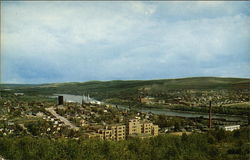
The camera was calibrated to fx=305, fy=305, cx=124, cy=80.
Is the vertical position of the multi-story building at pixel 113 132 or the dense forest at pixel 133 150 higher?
the dense forest at pixel 133 150

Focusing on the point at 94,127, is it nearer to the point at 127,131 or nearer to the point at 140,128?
the point at 127,131

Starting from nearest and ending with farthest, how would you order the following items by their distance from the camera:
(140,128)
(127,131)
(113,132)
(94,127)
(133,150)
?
(133,150)
(113,132)
(127,131)
(140,128)
(94,127)

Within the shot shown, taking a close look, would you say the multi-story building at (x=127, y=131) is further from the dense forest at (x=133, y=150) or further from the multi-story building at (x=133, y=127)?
the dense forest at (x=133, y=150)

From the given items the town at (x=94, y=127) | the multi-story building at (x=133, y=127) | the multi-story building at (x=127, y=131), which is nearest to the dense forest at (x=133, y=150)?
the town at (x=94, y=127)

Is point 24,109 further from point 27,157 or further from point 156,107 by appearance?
point 27,157

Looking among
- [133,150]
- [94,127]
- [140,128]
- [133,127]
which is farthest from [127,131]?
[133,150]

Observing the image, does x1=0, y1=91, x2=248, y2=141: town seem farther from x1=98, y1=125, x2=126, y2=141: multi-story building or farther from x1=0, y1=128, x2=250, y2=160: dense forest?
x1=0, y1=128, x2=250, y2=160: dense forest

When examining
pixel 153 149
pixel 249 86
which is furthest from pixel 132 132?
pixel 249 86

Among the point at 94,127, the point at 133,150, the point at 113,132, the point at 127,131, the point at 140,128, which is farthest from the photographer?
the point at 94,127

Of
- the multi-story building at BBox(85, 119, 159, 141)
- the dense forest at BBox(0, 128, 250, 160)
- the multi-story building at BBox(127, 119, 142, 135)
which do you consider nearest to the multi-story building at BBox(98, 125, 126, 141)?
the multi-story building at BBox(85, 119, 159, 141)
